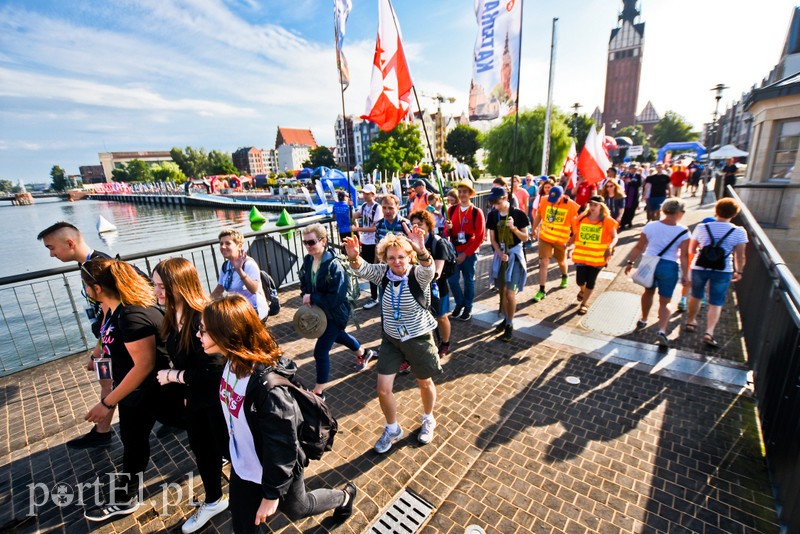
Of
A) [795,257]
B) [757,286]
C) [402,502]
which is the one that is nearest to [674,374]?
[757,286]

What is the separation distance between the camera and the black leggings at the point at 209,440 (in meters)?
2.35

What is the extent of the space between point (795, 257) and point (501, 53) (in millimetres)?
9512

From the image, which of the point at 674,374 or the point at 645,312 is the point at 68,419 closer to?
the point at 674,374

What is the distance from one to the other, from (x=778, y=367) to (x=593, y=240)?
2951mm

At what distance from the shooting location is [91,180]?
16362 centimetres

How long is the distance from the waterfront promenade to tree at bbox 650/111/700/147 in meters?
102

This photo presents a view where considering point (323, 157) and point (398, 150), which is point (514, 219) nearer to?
point (398, 150)

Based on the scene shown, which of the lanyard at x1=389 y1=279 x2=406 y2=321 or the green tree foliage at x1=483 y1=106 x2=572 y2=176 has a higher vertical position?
the green tree foliage at x1=483 y1=106 x2=572 y2=176

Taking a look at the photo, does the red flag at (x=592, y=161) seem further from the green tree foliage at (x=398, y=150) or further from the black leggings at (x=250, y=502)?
the green tree foliage at (x=398, y=150)

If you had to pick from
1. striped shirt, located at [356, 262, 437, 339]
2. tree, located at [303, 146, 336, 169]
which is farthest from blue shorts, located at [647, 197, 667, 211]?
tree, located at [303, 146, 336, 169]

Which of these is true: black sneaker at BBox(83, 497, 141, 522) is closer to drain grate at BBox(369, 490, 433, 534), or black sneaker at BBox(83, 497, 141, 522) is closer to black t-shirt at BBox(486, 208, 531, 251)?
Result: drain grate at BBox(369, 490, 433, 534)

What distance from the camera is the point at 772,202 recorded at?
9695mm

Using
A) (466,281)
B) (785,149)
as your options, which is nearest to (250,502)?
(466,281)
